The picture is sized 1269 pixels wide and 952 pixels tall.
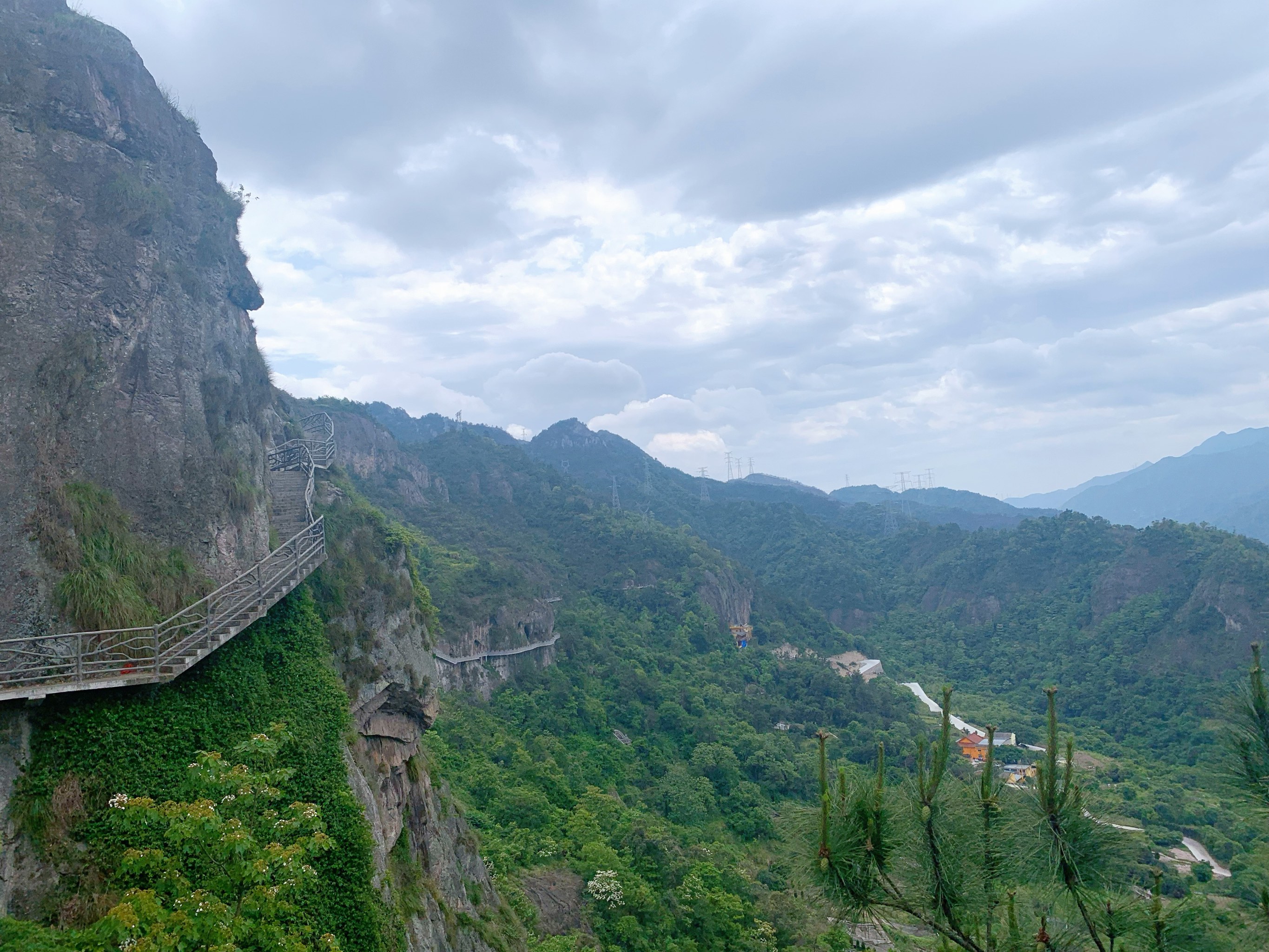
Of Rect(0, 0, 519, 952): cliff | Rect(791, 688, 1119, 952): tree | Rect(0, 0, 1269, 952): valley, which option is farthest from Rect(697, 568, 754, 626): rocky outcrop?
Rect(791, 688, 1119, 952): tree

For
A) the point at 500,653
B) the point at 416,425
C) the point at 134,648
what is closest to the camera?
the point at 134,648

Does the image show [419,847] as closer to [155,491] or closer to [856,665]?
[155,491]

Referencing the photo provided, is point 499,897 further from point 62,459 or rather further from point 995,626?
point 995,626

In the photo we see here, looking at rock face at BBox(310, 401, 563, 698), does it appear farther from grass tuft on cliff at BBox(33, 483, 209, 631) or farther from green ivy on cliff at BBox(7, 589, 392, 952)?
grass tuft on cliff at BBox(33, 483, 209, 631)

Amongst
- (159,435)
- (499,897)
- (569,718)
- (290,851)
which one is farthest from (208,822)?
(569,718)

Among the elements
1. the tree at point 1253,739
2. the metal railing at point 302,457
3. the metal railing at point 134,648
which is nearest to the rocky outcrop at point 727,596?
the metal railing at point 302,457

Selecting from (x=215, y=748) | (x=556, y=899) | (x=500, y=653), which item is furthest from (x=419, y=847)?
(x=500, y=653)

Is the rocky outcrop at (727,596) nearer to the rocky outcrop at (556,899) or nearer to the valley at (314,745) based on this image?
the valley at (314,745)
